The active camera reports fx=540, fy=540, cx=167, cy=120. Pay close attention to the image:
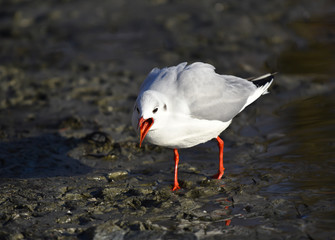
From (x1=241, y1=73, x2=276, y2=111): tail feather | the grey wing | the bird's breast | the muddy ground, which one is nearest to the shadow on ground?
the muddy ground

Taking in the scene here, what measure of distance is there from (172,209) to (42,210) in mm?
1281

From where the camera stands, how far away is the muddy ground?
5.04 metres

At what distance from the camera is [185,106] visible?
554 centimetres

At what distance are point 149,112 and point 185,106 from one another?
56 cm

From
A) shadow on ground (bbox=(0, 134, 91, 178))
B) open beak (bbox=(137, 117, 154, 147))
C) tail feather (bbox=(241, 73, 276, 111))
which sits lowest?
shadow on ground (bbox=(0, 134, 91, 178))

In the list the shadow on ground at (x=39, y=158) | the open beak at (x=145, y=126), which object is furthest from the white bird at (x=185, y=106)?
the shadow on ground at (x=39, y=158)

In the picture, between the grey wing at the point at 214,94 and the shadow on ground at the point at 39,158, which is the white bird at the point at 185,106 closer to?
the grey wing at the point at 214,94

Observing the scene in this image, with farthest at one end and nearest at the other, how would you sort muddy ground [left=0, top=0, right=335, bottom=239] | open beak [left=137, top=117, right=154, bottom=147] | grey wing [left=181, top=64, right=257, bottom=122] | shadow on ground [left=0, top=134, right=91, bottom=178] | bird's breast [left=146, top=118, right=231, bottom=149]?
shadow on ground [left=0, top=134, right=91, bottom=178] < grey wing [left=181, top=64, right=257, bottom=122] < bird's breast [left=146, top=118, right=231, bottom=149] < open beak [left=137, top=117, right=154, bottom=147] < muddy ground [left=0, top=0, right=335, bottom=239]

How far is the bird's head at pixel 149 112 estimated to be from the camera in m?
5.09

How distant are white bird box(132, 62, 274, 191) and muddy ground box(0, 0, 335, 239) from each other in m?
0.62

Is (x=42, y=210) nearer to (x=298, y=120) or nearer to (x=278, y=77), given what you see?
(x=298, y=120)

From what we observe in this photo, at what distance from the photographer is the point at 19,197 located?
219 inches

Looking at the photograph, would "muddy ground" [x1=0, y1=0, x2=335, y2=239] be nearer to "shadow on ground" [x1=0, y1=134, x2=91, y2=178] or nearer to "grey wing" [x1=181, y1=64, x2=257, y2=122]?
"shadow on ground" [x1=0, y1=134, x2=91, y2=178]

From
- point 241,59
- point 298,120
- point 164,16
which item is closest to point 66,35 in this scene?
point 164,16
